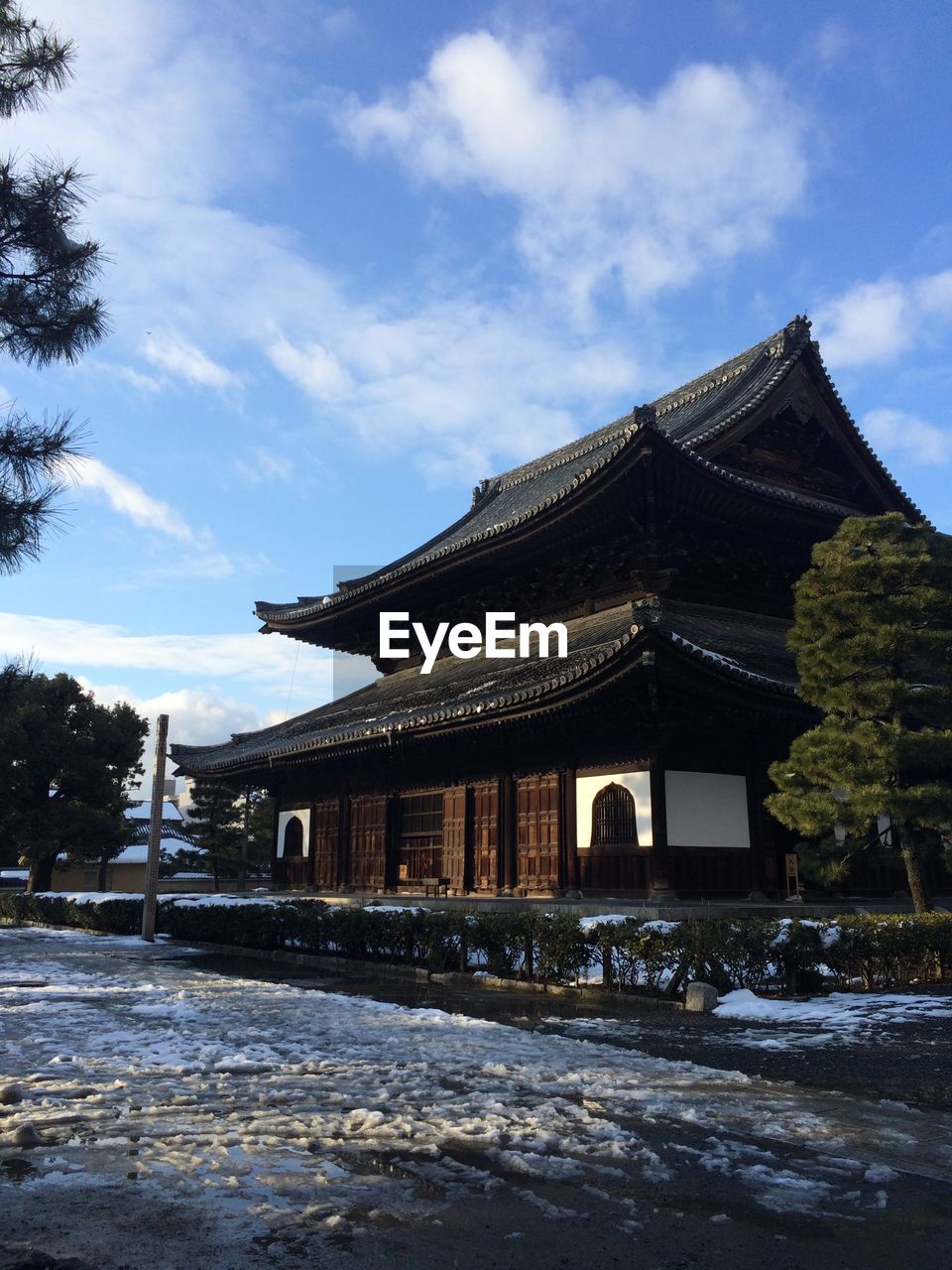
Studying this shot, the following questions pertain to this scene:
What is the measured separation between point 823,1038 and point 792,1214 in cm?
499

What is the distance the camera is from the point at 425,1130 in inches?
223

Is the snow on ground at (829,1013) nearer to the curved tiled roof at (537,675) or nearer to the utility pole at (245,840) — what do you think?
the curved tiled roof at (537,675)

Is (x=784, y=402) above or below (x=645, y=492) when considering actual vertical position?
above

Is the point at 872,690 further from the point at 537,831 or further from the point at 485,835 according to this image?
the point at 485,835

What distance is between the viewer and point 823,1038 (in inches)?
352

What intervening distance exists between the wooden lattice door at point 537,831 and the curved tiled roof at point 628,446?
196 inches

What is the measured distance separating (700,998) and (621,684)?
521 centimetres

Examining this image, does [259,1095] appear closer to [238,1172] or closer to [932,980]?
[238,1172]

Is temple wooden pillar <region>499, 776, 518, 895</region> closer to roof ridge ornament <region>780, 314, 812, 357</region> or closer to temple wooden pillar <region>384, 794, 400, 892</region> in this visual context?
temple wooden pillar <region>384, 794, 400, 892</region>

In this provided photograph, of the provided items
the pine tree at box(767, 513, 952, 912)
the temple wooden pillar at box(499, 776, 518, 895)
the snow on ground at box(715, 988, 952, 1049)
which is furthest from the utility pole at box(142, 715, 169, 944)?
the snow on ground at box(715, 988, 952, 1049)

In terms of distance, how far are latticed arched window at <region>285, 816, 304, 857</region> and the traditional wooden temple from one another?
0.35 metres

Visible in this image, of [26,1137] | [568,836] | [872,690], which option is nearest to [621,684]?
[872,690]

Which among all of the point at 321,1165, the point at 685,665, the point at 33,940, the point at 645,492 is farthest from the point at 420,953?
A: the point at 33,940

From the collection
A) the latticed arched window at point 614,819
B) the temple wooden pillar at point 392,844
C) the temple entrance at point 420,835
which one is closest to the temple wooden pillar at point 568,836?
the latticed arched window at point 614,819
